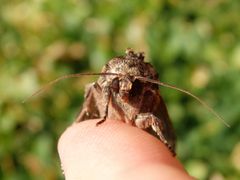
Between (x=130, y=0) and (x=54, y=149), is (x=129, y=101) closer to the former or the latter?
(x=54, y=149)

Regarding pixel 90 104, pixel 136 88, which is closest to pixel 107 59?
pixel 90 104

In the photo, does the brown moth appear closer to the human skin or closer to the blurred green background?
the human skin

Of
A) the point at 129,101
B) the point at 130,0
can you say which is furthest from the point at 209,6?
the point at 129,101

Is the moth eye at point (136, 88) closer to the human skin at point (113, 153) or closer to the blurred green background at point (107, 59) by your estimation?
the human skin at point (113, 153)

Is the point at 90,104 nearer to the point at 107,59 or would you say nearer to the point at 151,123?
the point at 151,123

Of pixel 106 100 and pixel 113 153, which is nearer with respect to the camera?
pixel 113 153

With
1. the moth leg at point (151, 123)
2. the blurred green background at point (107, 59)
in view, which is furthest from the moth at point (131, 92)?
the blurred green background at point (107, 59)
